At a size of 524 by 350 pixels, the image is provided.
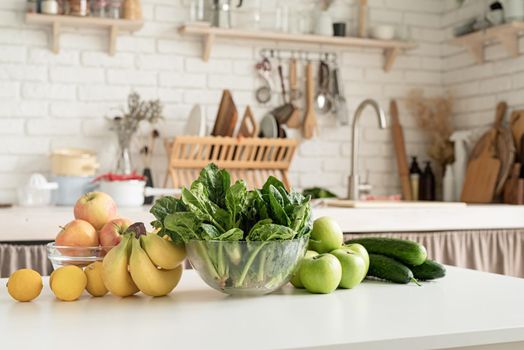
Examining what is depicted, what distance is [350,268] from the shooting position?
1.66 m

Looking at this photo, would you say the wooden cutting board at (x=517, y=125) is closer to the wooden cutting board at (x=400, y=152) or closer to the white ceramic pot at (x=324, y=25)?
the wooden cutting board at (x=400, y=152)

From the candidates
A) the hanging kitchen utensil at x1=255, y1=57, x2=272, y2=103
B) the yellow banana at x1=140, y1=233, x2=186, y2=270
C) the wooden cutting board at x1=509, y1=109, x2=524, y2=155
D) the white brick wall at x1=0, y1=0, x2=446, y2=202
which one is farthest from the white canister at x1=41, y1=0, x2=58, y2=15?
the yellow banana at x1=140, y1=233, x2=186, y2=270

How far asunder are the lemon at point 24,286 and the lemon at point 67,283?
0.11 ft

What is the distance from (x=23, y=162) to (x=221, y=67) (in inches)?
47.9

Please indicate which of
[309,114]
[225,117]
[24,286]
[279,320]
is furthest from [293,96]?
[279,320]

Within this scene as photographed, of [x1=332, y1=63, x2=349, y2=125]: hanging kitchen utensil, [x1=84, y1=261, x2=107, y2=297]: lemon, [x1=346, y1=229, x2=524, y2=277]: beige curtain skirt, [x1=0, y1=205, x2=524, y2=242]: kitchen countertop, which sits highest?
[x1=332, y1=63, x2=349, y2=125]: hanging kitchen utensil

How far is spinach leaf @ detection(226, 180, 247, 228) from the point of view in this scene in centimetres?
149

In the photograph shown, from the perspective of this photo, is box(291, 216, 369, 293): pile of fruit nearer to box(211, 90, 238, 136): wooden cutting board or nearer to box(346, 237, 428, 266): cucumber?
box(346, 237, 428, 266): cucumber

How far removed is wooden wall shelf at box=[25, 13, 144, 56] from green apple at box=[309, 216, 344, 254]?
244cm

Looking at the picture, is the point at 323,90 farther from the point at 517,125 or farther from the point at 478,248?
the point at 478,248

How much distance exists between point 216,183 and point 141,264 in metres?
0.23

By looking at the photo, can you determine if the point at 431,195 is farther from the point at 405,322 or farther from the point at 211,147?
the point at 405,322

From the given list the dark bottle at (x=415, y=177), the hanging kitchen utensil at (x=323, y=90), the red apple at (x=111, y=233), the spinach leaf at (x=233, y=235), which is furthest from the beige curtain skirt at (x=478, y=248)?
the spinach leaf at (x=233, y=235)

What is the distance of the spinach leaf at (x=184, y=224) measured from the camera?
1481 millimetres
